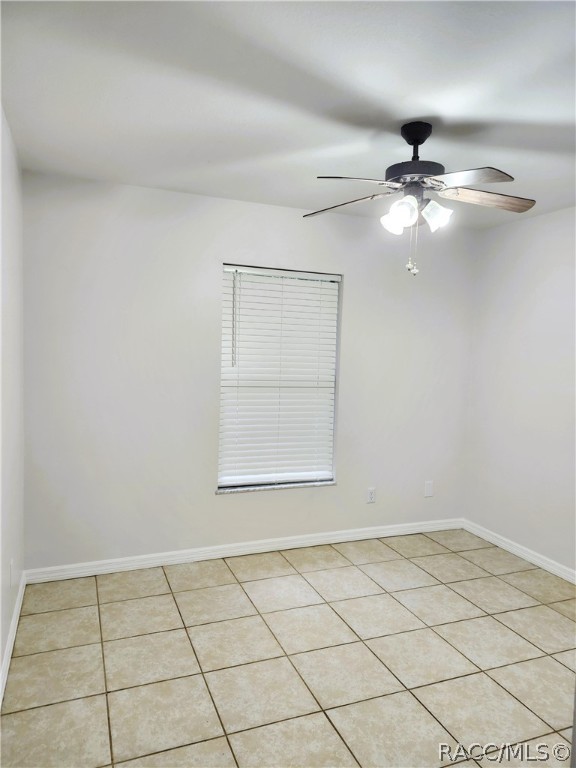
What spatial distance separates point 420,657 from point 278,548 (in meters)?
1.46

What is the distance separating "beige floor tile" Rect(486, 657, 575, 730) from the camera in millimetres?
2184

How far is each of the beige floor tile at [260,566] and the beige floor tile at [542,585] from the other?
4.83 ft

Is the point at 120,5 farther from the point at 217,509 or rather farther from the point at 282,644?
the point at 217,509

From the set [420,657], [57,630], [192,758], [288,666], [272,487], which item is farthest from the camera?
[272,487]

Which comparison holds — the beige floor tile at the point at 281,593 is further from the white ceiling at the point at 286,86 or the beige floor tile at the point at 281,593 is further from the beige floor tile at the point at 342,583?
the white ceiling at the point at 286,86

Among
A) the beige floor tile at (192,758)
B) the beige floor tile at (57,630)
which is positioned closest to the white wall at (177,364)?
the beige floor tile at (57,630)

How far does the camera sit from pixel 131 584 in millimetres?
3213

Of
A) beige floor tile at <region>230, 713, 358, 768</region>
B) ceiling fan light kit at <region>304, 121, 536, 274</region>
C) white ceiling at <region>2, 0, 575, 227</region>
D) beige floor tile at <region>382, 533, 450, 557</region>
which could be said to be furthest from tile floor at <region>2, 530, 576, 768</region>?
white ceiling at <region>2, 0, 575, 227</region>

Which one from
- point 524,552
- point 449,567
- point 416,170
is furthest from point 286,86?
point 524,552

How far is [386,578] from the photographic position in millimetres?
3412

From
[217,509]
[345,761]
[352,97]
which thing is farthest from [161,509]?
[352,97]

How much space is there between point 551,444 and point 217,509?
2.35m

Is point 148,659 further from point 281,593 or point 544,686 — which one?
point 544,686

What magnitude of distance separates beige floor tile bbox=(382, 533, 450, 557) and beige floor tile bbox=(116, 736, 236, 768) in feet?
7.15
